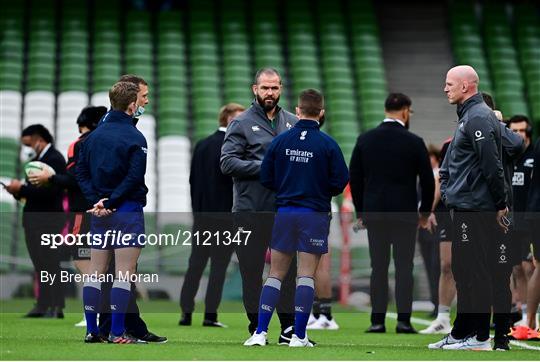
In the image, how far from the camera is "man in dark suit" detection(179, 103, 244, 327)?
10.6 m

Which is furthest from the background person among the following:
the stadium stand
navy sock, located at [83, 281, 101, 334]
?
the stadium stand

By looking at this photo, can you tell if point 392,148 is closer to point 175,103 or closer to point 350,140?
point 350,140

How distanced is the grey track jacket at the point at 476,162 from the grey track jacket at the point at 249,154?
4.05ft

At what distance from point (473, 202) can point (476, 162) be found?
0.89 ft

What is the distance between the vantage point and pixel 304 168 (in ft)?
25.3

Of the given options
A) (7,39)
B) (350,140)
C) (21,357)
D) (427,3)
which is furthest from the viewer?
(427,3)

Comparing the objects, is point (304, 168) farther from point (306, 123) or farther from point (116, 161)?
point (116, 161)

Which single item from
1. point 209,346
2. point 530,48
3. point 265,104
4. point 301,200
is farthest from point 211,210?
point 530,48

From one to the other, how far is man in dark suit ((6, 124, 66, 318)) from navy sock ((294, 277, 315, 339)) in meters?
4.22

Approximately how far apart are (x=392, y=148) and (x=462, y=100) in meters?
2.19

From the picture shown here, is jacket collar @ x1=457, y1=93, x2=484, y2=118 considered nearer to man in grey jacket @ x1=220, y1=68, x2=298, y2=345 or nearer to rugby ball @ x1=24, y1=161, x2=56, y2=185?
man in grey jacket @ x1=220, y1=68, x2=298, y2=345

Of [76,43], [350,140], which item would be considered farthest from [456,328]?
[76,43]

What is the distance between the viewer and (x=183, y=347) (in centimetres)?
771

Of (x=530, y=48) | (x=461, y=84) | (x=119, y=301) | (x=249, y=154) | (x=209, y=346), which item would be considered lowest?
(x=209, y=346)
